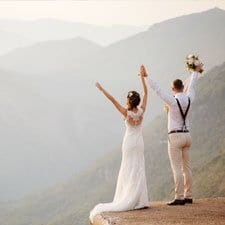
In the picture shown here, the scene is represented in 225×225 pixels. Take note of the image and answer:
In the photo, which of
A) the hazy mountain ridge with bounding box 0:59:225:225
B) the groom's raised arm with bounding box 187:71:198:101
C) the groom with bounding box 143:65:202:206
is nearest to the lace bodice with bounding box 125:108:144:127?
the groom with bounding box 143:65:202:206

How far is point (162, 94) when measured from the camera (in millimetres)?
11078

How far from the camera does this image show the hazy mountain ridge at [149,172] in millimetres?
105250

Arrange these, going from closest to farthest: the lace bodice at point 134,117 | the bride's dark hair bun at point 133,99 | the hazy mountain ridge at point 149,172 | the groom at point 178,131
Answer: the bride's dark hair bun at point 133,99 < the lace bodice at point 134,117 < the groom at point 178,131 < the hazy mountain ridge at point 149,172

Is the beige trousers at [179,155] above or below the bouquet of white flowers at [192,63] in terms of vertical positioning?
below

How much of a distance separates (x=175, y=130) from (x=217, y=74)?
4651 inches

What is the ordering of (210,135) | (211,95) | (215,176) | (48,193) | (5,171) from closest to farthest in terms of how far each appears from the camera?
(215,176) < (210,135) < (211,95) < (48,193) < (5,171)

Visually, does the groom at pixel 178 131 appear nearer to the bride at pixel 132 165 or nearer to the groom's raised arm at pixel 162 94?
the groom's raised arm at pixel 162 94

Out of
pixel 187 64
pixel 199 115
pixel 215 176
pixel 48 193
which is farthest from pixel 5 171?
pixel 187 64

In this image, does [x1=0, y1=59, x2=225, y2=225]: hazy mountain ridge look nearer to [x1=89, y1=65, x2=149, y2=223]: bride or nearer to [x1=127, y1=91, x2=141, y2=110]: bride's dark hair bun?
[x1=89, y1=65, x2=149, y2=223]: bride

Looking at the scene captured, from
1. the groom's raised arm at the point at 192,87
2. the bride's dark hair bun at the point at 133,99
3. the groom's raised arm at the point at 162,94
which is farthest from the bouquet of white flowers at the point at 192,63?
the bride's dark hair bun at the point at 133,99

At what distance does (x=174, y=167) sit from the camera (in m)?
11.4

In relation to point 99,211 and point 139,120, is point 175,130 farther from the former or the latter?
point 99,211

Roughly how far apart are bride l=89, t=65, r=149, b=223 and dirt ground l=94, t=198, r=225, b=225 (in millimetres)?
252

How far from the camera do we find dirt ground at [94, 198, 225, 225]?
9812 mm
